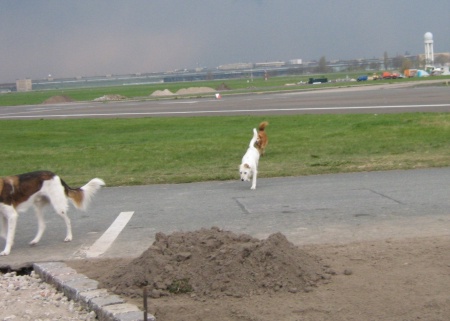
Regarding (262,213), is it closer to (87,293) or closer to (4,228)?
(4,228)

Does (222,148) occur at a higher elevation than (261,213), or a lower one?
lower

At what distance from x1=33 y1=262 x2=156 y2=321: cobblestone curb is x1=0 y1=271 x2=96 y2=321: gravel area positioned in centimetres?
7

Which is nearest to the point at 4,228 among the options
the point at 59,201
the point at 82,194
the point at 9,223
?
the point at 9,223

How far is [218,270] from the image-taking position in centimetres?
715

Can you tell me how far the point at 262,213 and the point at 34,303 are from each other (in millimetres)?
4686

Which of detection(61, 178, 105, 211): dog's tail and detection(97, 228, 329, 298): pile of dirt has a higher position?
detection(61, 178, 105, 211): dog's tail

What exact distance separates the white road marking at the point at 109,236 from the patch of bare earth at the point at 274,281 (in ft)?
4.12

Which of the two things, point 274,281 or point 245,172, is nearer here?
point 274,281

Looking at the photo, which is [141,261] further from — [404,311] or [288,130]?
[288,130]

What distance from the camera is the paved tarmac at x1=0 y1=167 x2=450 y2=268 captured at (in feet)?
31.5

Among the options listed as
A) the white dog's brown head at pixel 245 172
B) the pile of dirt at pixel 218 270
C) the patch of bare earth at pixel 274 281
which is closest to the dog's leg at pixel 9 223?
the patch of bare earth at pixel 274 281

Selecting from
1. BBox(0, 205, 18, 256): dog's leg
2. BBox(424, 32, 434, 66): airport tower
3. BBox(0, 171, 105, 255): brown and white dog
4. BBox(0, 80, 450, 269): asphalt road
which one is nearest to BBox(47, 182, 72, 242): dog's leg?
BBox(0, 171, 105, 255): brown and white dog

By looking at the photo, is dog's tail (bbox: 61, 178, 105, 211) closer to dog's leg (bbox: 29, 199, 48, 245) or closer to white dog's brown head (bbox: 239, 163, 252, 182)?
dog's leg (bbox: 29, 199, 48, 245)

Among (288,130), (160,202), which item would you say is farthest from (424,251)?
(288,130)
